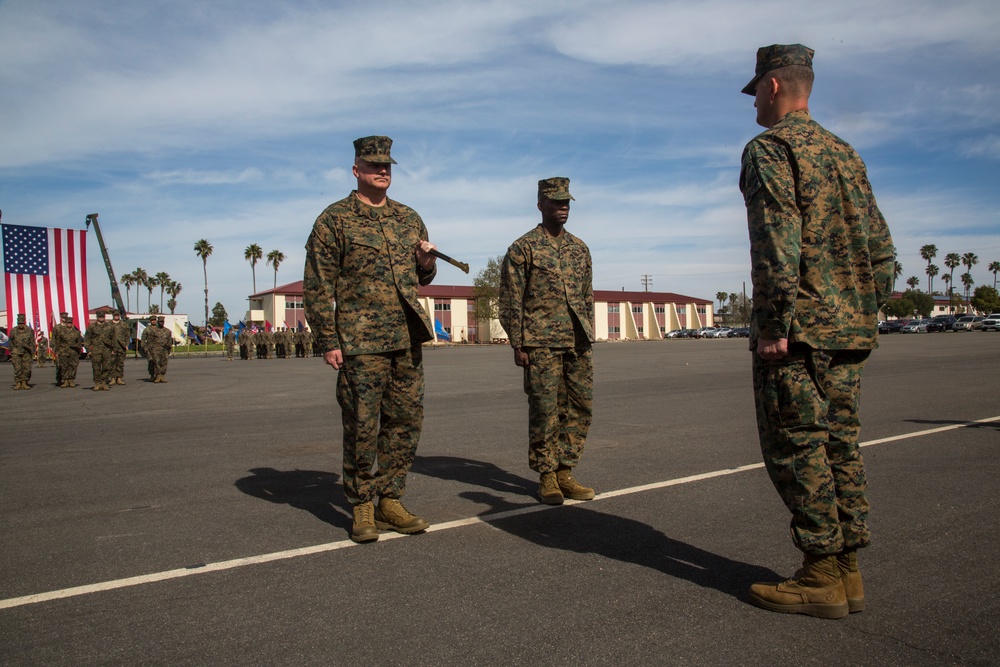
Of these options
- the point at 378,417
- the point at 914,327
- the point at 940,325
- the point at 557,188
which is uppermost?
the point at 557,188

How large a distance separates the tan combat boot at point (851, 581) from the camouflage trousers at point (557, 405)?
2264 millimetres

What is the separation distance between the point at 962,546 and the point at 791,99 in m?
2.45

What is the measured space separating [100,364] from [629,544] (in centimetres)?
1826

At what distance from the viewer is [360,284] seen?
4.52 m

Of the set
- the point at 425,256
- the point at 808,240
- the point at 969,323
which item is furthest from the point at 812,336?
the point at 969,323

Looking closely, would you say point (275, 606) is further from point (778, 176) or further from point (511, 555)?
point (778, 176)

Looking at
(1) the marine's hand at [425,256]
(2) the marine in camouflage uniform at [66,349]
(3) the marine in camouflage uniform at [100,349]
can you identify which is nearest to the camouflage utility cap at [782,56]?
(1) the marine's hand at [425,256]

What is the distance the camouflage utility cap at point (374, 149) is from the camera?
14.8 feet

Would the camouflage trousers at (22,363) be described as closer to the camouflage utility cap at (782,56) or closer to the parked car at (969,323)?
the camouflage utility cap at (782,56)

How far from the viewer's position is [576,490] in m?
5.19

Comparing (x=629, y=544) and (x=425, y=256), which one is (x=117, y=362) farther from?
(x=629, y=544)

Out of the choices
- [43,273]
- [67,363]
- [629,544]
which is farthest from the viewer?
[43,273]

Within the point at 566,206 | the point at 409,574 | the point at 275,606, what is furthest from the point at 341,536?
the point at 566,206

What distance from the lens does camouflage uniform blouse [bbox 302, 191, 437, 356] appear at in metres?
→ 4.42
